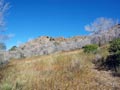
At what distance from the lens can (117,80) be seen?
8.80m

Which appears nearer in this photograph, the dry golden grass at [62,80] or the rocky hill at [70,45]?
the dry golden grass at [62,80]

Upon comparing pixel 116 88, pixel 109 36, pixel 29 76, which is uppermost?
pixel 109 36

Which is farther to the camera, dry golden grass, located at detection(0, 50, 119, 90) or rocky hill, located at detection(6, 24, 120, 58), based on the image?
rocky hill, located at detection(6, 24, 120, 58)

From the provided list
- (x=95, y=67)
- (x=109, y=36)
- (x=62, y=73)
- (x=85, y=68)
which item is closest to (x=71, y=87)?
(x=62, y=73)

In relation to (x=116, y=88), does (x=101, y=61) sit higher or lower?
higher

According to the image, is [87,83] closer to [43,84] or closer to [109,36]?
[43,84]

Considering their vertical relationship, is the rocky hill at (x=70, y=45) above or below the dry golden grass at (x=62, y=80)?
above

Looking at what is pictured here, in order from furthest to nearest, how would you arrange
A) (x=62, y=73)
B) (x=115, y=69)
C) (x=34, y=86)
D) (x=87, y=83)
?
(x=115, y=69), (x=62, y=73), (x=87, y=83), (x=34, y=86)

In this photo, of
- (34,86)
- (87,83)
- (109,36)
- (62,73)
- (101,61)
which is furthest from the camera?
(109,36)

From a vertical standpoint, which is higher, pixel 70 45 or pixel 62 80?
pixel 70 45

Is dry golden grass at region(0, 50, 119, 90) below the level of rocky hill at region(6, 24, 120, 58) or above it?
below

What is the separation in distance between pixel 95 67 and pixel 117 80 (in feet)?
8.72

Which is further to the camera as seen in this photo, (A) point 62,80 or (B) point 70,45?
(B) point 70,45

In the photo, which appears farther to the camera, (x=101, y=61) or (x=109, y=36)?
(x=109, y=36)
